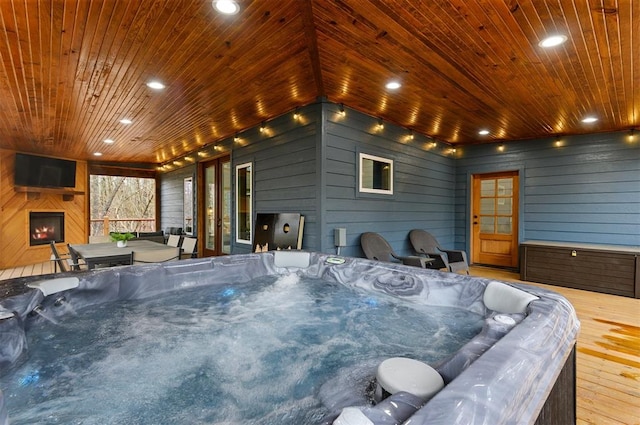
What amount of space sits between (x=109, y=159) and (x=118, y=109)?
446cm

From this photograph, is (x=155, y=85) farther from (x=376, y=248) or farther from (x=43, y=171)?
(x=43, y=171)

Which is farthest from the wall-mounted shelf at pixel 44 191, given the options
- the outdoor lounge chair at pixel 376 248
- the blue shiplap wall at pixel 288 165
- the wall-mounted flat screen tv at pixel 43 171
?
the outdoor lounge chair at pixel 376 248

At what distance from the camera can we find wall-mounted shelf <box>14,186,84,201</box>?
6.14 meters

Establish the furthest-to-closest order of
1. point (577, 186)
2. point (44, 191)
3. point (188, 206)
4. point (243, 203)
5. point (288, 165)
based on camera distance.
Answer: point (188, 206) → point (44, 191) → point (243, 203) → point (577, 186) → point (288, 165)

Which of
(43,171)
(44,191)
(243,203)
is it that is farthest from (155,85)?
(44,191)

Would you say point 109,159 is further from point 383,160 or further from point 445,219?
point 445,219

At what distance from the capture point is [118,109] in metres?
3.82

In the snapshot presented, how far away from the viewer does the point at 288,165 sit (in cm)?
404

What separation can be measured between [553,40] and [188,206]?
22.8 feet

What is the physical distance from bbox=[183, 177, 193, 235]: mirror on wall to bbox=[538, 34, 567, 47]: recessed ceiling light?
650 centimetres

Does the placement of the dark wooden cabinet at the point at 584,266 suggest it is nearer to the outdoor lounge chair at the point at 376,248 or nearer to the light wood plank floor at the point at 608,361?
the light wood plank floor at the point at 608,361

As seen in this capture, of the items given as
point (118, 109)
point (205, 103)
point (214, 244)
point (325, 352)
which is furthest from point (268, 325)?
point (214, 244)

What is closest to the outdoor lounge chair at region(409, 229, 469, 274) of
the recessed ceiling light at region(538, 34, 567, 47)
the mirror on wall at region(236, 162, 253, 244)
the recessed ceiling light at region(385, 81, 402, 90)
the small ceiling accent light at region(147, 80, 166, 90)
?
the recessed ceiling light at region(385, 81, 402, 90)

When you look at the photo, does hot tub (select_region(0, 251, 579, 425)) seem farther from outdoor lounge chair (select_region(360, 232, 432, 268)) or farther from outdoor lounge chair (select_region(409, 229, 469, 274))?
outdoor lounge chair (select_region(409, 229, 469, 274))
